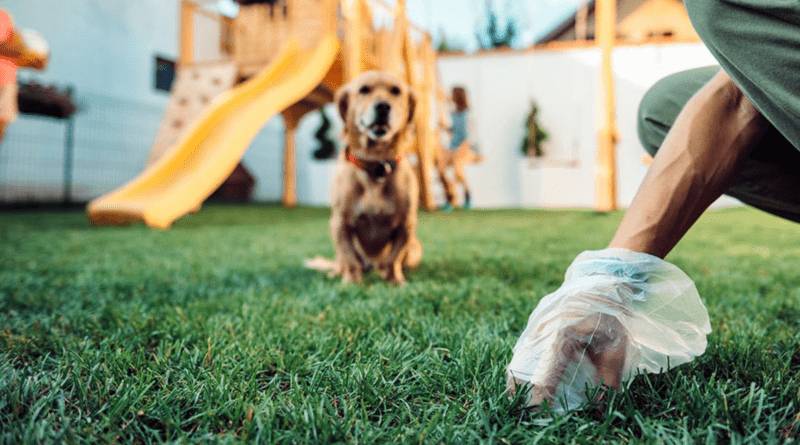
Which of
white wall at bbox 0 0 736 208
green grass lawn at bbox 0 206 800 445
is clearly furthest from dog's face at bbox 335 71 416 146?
white wall at bbox 0 0 736 208

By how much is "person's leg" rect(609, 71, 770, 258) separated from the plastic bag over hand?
0.16 ft

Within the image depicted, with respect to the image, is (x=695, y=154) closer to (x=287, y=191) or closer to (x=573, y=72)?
(x=287, y=191)

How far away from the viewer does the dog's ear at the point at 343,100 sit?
203 cm

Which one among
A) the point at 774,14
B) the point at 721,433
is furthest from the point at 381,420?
the point at 774,14

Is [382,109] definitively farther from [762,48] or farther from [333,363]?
[762,48]

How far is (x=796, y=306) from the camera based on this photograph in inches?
55.5

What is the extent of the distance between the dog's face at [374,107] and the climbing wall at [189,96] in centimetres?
460

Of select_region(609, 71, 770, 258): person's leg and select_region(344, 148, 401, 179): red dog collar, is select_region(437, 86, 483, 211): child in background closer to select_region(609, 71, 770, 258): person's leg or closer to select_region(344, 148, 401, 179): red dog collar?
select_region(344, 148, 401, 179): red dog collar

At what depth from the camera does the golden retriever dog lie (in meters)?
1.97

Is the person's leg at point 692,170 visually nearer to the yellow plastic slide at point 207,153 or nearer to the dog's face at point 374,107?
the dog's face at point 374,107

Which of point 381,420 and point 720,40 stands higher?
point 720,40

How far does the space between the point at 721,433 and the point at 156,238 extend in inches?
146

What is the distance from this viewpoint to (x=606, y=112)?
6.55 m

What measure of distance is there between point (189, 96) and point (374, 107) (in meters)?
5.28
